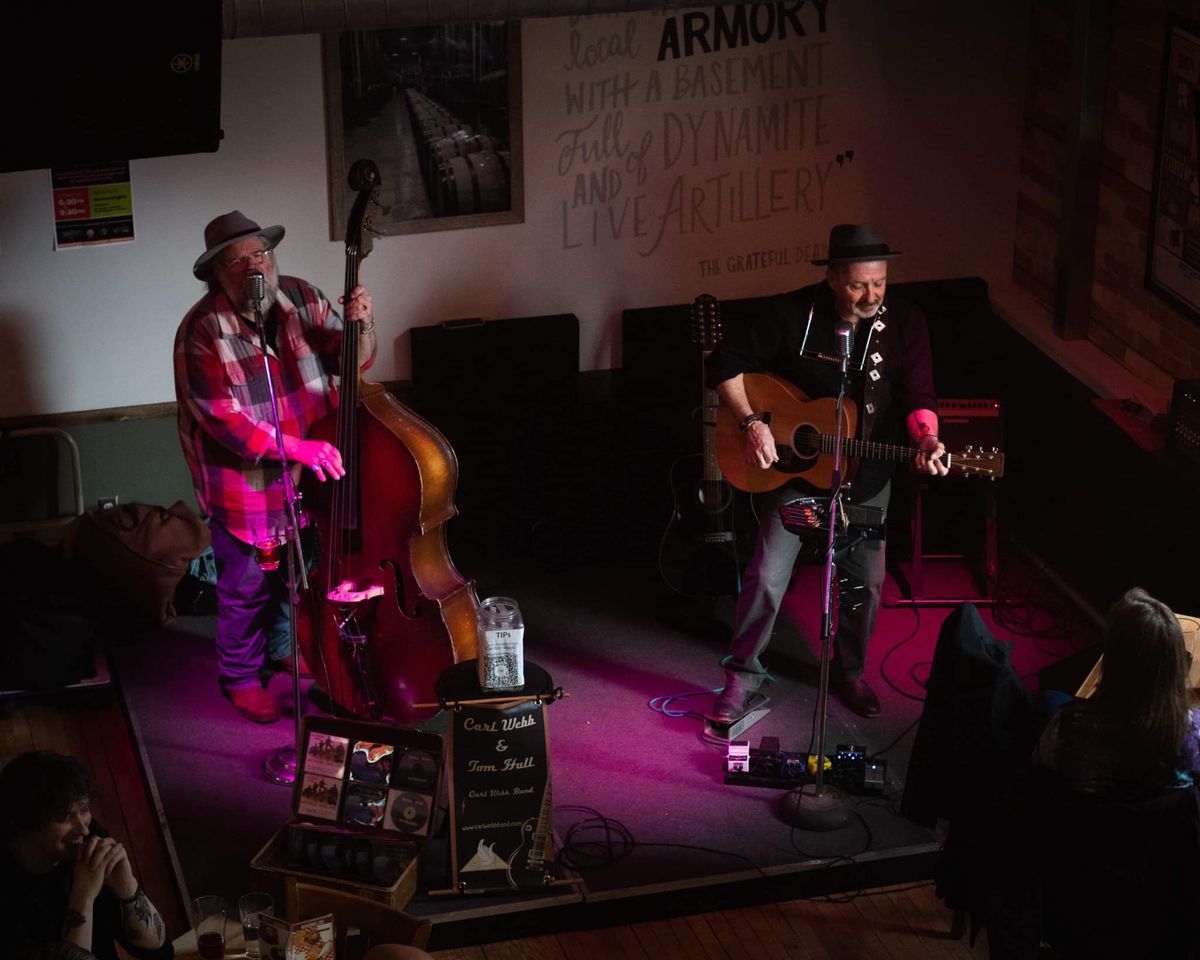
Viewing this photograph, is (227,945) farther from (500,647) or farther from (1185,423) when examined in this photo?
(1185,423)

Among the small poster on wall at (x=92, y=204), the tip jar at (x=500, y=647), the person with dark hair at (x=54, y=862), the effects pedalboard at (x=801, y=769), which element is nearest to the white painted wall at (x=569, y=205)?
the small poster on wall at (x=92, y=204)

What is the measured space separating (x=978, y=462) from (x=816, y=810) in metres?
1.16

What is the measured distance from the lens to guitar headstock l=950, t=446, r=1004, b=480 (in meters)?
5.36

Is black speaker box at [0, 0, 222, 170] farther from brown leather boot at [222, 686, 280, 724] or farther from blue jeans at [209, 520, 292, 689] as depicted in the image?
brown leather boot at [222, 686, 280, 724]

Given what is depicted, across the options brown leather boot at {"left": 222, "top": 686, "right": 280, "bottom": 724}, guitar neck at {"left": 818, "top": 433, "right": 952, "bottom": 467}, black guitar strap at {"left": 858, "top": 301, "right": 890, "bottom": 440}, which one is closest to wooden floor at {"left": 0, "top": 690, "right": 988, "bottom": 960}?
brown leather boot at {"left": 222, "top": 686, "right": 280, "bottom": 724}

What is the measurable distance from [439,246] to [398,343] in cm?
41

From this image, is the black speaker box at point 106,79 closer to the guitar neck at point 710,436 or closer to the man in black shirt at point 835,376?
the man in black shirt at point 835,376

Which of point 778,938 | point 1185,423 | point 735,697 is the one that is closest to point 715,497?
point 735,697

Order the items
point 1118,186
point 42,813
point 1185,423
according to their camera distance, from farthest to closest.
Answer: point 1118,186
point 1185,423
point 42,813

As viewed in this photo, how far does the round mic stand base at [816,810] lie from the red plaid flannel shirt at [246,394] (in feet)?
6.03

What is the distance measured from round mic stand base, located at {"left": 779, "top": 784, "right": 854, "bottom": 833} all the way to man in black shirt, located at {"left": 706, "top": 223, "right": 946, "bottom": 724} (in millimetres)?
482

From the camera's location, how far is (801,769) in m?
5.55

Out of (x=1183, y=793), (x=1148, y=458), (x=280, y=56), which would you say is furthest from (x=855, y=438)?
(x=280, y=56)

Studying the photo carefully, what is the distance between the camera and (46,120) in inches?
173
